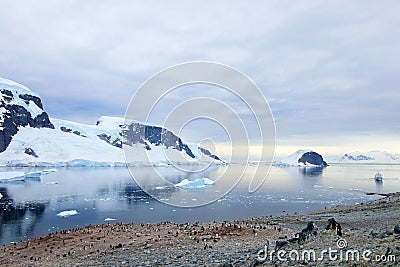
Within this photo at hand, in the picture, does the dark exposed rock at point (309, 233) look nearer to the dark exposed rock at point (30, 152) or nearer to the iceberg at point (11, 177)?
the iceberg at point (11, 177)

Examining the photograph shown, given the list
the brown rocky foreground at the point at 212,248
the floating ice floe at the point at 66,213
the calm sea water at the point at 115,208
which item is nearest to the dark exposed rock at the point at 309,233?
the brown rocky foreground at the point at 212,248

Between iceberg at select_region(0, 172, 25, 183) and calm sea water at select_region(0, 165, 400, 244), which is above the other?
iceberg at select_region(0, 172, 25, 183)

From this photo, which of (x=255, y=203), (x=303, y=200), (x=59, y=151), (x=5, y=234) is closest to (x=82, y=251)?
(x=5, y=234)

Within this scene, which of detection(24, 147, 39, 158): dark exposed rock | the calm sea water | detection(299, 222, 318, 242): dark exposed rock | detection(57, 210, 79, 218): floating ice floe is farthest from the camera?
detection(24, 147, 39, 158): dark exposed rock

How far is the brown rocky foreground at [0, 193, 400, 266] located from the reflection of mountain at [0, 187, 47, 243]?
15.2 m

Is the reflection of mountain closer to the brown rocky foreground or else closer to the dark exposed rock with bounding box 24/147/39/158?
the brown rocky foreground

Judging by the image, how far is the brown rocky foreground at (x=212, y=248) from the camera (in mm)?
8203

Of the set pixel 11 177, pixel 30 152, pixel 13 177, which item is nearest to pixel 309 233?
pixel 13 177

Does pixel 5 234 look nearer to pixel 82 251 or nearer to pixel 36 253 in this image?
pixel 36 253

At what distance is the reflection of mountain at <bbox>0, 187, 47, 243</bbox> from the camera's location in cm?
3344

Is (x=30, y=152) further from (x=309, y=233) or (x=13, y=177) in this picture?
(x=309, y=233)

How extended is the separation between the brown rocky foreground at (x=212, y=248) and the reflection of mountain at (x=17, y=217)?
597 inches

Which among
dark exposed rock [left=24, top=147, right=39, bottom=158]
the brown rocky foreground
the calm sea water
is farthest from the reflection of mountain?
dark exposed rock [left=24, top=147, right=39, bottom=158]

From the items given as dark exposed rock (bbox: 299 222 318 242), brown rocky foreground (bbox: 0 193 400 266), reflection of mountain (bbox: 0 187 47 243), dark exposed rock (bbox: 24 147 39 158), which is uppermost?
dark exposed rock (bbox: 24 147 39 158)
